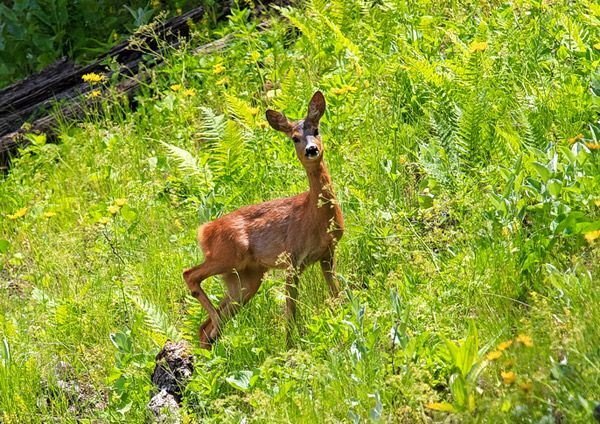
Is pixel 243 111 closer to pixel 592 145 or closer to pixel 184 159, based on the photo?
pixel 184 159

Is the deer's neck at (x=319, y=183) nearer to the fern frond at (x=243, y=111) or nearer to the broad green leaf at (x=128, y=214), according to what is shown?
the fern frond at (x=243, y=111)

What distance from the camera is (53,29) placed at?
42.6 ft

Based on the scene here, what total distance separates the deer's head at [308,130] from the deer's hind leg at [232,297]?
791mm

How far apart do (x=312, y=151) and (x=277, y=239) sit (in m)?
0.64

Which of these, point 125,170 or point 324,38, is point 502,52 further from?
point 125,170

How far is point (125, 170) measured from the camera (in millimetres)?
10242

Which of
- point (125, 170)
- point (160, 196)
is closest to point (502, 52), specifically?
point (160, 196)

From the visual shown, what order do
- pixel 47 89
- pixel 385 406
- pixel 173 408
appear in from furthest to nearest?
pixel 47 89
pixel 173 408
pixel 385 406

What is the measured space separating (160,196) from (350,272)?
2.53 m

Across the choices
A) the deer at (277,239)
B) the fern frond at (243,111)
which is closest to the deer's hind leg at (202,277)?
the deer at (277,239)

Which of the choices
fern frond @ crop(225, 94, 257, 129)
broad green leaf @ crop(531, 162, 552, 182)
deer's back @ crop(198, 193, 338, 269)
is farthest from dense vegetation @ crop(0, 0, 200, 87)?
broad green leaf @ crop(531, 162, 552, 182)

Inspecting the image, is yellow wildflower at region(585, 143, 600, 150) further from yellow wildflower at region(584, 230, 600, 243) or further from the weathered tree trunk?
the weathered tree trunk

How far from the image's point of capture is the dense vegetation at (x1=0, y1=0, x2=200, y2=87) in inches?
507

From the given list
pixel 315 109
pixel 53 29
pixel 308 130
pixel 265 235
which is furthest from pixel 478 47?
pixel 53 29
